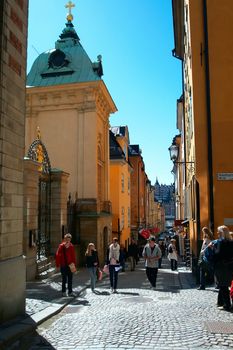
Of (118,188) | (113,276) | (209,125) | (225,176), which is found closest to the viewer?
(113,276)

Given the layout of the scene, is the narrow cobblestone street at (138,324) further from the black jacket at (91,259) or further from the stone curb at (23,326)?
the black jacket at (91,259)

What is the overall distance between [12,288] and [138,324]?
7.60 ft

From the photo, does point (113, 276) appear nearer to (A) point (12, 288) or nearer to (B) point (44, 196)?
(A) point (12, 288)

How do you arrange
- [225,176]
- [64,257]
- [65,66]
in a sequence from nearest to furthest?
[64,257] < [225,176] < [65,66]

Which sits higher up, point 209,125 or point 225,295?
point 209,125

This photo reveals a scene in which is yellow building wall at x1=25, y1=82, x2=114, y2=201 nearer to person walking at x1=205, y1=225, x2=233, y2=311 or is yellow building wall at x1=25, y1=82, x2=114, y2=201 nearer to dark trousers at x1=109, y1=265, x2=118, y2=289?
dark trousers at x1=109, y1=265, x2=118, y2=289

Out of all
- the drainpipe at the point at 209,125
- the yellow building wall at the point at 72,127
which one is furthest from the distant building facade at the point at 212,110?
the yellow building wall at the point at 72,127

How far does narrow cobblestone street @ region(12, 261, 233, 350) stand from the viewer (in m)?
6.09

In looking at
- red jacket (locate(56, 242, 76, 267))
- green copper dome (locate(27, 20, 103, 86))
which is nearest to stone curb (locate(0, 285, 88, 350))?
red jacket (locate(56, 242, 76, 267))

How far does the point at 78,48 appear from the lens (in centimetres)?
2803

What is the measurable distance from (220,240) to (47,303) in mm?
4137

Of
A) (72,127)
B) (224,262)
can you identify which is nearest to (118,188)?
(72,127)

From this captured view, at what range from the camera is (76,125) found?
1006 inches

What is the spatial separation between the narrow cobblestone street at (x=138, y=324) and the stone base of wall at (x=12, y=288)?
57 centimetres
